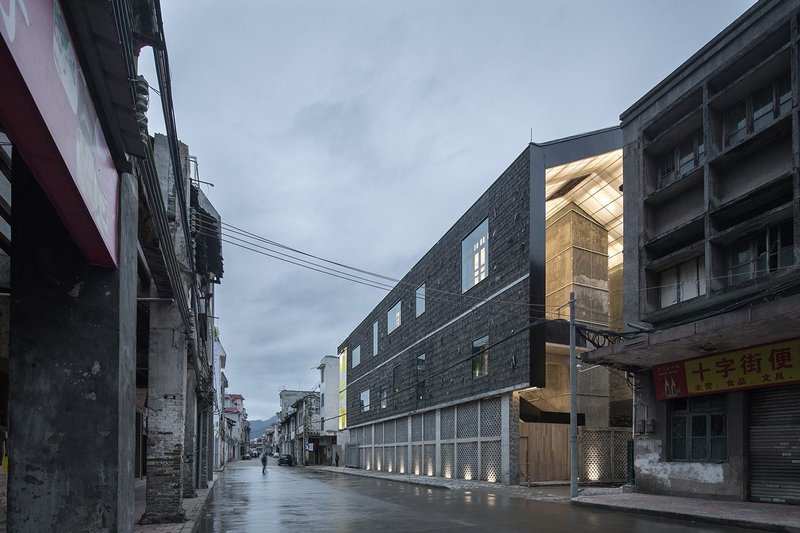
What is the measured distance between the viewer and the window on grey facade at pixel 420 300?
38513mm

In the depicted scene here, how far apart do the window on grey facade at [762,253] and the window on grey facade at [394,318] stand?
2806 centimetres

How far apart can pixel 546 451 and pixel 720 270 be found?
1224 cm

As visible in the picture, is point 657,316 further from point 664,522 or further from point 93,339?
point 93,339

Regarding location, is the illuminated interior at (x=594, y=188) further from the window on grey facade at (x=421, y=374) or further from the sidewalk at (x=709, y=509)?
the sidewalk at (x=709, y=509)

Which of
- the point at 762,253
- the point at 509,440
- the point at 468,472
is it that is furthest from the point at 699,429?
the point at 468,472

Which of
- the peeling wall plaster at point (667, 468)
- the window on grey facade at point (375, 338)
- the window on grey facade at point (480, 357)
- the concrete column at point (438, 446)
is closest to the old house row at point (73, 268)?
the peeling wall plaster at point (667, 468)

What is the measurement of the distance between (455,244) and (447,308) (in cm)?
348

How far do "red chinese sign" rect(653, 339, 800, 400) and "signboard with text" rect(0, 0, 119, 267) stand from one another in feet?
51.6

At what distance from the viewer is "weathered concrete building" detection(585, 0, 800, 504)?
51.0 feet

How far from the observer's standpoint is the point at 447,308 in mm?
34125

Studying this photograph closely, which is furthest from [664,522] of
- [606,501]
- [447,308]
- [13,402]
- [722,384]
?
[447,308]

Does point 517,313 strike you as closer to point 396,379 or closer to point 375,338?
point 396,379

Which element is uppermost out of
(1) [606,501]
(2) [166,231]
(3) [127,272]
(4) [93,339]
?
(2) [166,231]

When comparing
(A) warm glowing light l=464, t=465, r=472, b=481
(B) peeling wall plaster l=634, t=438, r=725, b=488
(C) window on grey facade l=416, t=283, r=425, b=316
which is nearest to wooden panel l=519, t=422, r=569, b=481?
(A) warm glowing light l=464, t=465, r=472, b=481
